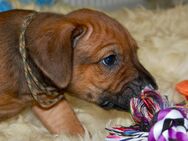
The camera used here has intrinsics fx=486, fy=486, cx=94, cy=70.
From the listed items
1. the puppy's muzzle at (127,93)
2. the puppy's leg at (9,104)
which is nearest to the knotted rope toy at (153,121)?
the puppy's muzzle at (127,93)

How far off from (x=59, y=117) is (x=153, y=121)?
0.82 metres

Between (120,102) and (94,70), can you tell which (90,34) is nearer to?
(94,70)

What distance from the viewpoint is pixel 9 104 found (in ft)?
7.52

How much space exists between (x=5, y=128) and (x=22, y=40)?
22.9 inches

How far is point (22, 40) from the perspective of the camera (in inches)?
86.0

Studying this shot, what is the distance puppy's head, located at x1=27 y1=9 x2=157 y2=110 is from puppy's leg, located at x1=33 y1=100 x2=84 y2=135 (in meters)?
0.35

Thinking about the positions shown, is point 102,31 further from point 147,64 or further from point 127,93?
point 147,64

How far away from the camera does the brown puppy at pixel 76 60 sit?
6.54ft

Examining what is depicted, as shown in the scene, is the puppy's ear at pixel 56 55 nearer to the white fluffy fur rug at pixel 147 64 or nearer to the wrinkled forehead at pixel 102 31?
the wrinkled forehead at pixel 102 31

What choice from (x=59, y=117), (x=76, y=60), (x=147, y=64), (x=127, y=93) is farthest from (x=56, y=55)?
(x=147, y=64)

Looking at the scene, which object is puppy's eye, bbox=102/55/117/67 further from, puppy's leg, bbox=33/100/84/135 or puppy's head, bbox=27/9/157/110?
puppy's leg, bbox=33/100/84/135

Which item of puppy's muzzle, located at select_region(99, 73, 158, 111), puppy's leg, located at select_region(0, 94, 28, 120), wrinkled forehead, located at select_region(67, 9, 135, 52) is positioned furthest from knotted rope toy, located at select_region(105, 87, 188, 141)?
puppy's leg, located at select_region(0, 94, 28, 120)

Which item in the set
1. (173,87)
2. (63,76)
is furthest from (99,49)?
(173,87)

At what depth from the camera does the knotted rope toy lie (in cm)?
177
